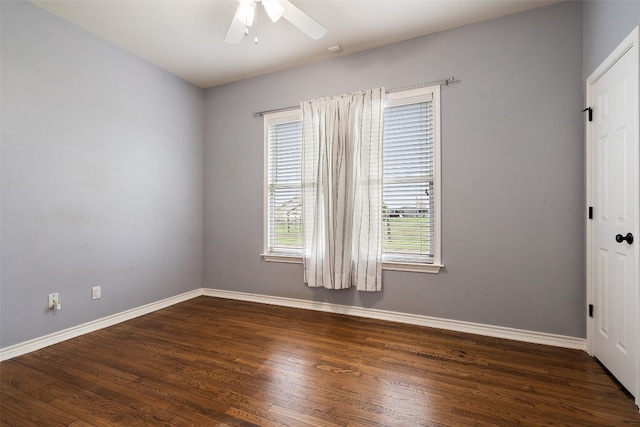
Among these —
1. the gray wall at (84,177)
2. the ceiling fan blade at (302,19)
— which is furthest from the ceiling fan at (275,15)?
the gray wall at (84,177)

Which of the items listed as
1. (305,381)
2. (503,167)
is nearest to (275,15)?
(503,167)

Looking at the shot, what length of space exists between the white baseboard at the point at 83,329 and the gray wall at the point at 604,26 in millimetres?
4619

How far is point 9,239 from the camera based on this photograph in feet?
7.59

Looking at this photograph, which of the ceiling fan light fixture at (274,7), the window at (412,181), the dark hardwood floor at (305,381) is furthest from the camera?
the window at (412,181)

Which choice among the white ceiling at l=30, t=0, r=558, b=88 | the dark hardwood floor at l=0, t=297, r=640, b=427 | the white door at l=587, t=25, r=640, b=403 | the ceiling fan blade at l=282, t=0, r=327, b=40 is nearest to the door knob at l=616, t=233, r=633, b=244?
the white door at l=587, t=25, r=640, b=403

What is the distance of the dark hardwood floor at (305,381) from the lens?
163cm

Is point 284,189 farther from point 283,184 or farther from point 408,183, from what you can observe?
point 408,183

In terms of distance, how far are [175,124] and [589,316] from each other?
14.9 ft

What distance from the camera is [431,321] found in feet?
9.56

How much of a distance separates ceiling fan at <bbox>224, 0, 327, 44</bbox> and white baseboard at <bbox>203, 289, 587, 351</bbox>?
2.63 metres

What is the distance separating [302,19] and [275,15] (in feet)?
0.64

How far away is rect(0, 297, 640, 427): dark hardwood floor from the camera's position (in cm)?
163

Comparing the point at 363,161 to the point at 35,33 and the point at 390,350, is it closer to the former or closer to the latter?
the point at 390,350

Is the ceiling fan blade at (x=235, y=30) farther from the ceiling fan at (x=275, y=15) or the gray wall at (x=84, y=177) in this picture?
the gray wall at (x=84, y=177)
